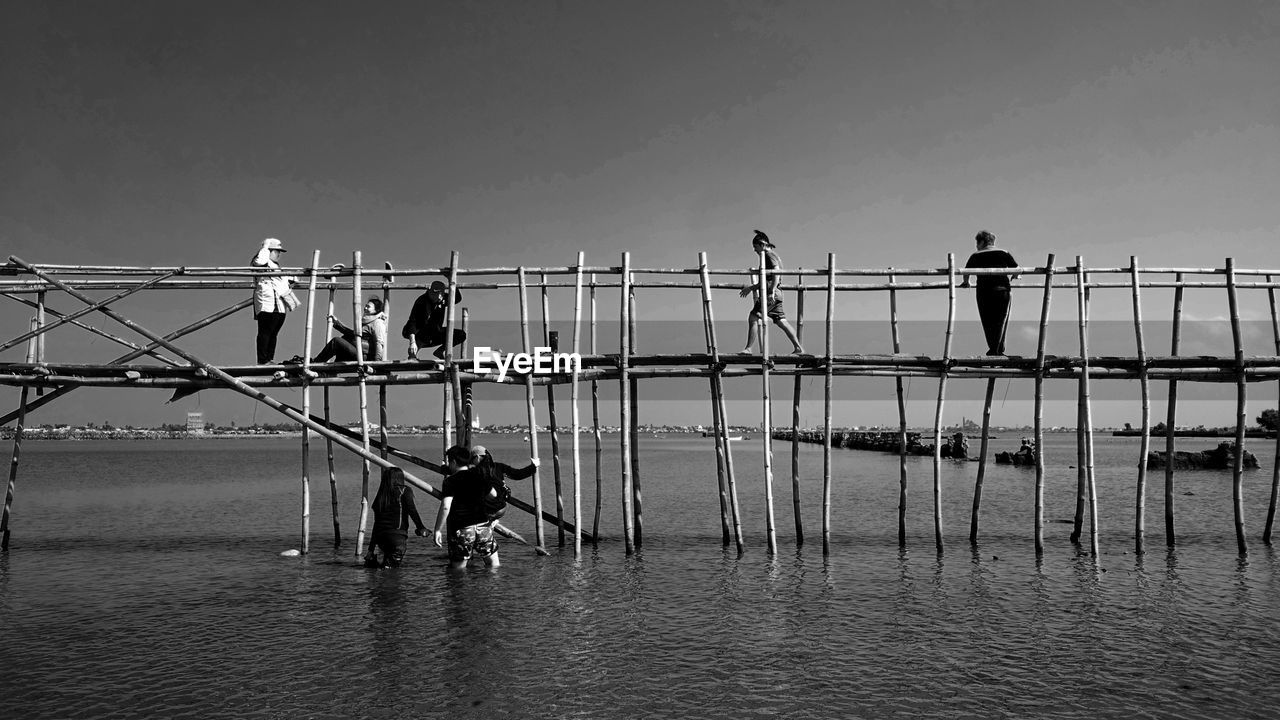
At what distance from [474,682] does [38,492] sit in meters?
38.9

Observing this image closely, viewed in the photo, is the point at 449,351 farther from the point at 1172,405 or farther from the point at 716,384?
the point at 1172,405

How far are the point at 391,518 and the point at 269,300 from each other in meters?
5.20

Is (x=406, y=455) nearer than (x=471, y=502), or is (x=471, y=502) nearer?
(x=471, y=502)

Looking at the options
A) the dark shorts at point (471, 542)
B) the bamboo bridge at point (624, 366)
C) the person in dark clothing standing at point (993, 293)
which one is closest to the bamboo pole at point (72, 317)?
the bamboo bridge at point (624, 366)

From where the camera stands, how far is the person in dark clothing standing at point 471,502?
41.2ft

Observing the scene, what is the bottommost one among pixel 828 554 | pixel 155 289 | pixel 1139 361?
pixel 828 554

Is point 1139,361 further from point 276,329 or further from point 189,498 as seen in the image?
point 189,498

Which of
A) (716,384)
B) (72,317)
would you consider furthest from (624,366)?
(72,317)

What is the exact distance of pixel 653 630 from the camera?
970 cm

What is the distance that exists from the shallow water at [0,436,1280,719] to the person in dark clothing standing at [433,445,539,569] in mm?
478

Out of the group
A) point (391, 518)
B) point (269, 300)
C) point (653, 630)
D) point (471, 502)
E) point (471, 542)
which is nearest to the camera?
point (653, 630)

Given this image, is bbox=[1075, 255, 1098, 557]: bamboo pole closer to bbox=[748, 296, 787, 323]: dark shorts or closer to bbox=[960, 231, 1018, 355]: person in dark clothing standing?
bbox=[960, 231, 1018, 355]: person in dark clothing standing

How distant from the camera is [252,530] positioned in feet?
68.2

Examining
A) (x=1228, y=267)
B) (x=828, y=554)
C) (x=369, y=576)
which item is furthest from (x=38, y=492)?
(x=1228, y=267)
